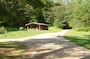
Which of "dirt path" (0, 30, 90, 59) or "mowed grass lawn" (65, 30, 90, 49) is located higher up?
"dirt path" (0, 30, 90, 59)

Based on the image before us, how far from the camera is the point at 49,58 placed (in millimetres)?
12180

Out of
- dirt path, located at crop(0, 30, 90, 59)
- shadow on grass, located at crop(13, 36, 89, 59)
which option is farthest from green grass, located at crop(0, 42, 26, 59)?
shadow on grass, located at crop(13, 36, 89, 59)

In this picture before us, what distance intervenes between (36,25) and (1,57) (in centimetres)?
5250

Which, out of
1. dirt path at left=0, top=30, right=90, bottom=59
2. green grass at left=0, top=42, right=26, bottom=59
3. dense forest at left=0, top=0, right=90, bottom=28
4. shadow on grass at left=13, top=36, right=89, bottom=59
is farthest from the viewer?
dense forest at left=0, top=0, right=90, bottom=28

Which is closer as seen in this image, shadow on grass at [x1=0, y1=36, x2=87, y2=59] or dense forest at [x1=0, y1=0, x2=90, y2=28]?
shadow on grass at [x1=0, y1=36, x2=87, y2=59]

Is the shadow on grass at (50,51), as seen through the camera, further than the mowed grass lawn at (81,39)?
No

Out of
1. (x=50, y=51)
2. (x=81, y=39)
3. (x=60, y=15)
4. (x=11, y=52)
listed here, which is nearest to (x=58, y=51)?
(x=50, y=51)

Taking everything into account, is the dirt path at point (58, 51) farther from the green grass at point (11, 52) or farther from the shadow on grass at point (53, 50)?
the green grass at point (11, 52)

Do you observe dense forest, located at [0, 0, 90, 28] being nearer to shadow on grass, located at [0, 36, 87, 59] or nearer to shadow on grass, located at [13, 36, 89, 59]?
shadow on grass, located at [0, 36, 87, 59]

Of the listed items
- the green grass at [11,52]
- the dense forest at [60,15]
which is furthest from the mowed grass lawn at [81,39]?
the green grass at [11,52]

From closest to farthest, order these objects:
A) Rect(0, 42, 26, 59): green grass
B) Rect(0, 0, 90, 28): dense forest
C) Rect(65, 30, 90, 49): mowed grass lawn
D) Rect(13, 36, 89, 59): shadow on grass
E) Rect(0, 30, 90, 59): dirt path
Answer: Rect(0, 30, 90, 59): dirt path, Rect(13, 36, 89, 59): shadow on grass, Rect(0, 42, 26, 59): green grass, Rect(0, 0, 90, 28): dense forest, Rect(65, 30, 90, 49): mowed grass lawn

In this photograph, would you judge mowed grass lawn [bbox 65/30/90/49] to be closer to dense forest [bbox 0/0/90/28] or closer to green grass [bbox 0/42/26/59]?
dense forest [bbox 0/0/90/28]

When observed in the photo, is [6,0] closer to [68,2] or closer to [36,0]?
[36,0]

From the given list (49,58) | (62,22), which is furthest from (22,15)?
(62,22)
